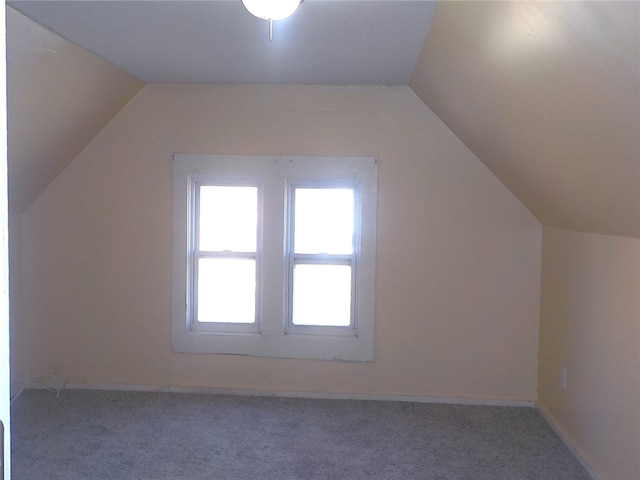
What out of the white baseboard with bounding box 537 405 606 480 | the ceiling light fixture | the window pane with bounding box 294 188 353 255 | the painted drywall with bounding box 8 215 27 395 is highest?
the ceiling light fixture

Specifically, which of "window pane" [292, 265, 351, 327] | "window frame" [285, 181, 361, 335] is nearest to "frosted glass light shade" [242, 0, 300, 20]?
"window frame" [285, 181, 361, 335]

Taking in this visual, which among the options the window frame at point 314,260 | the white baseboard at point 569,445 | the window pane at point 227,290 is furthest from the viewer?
the window pane at point 227,290

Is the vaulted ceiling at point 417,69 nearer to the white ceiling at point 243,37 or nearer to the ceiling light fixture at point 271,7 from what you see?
the white ceiling at point 243,37

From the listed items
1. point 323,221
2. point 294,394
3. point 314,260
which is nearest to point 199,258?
point 314,260

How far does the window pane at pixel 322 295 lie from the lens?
159 inches

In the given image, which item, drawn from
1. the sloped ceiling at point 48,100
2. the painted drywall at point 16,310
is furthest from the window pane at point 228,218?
the painted drywall at point 16,310

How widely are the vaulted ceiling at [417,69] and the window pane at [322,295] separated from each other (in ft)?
4.17

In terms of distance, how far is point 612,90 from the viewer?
1669 mm

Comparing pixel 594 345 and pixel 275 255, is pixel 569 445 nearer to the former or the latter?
pixel 594 345

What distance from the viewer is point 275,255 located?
393cm

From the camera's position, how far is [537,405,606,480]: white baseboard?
2.85 meters

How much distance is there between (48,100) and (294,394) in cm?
242

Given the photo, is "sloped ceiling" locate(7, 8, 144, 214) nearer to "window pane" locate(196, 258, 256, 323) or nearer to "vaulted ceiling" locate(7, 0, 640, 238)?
"vaulted ceiling" locate(7, 0, 640, 238)

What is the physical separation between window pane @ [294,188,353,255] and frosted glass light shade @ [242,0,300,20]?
1.93 metres
